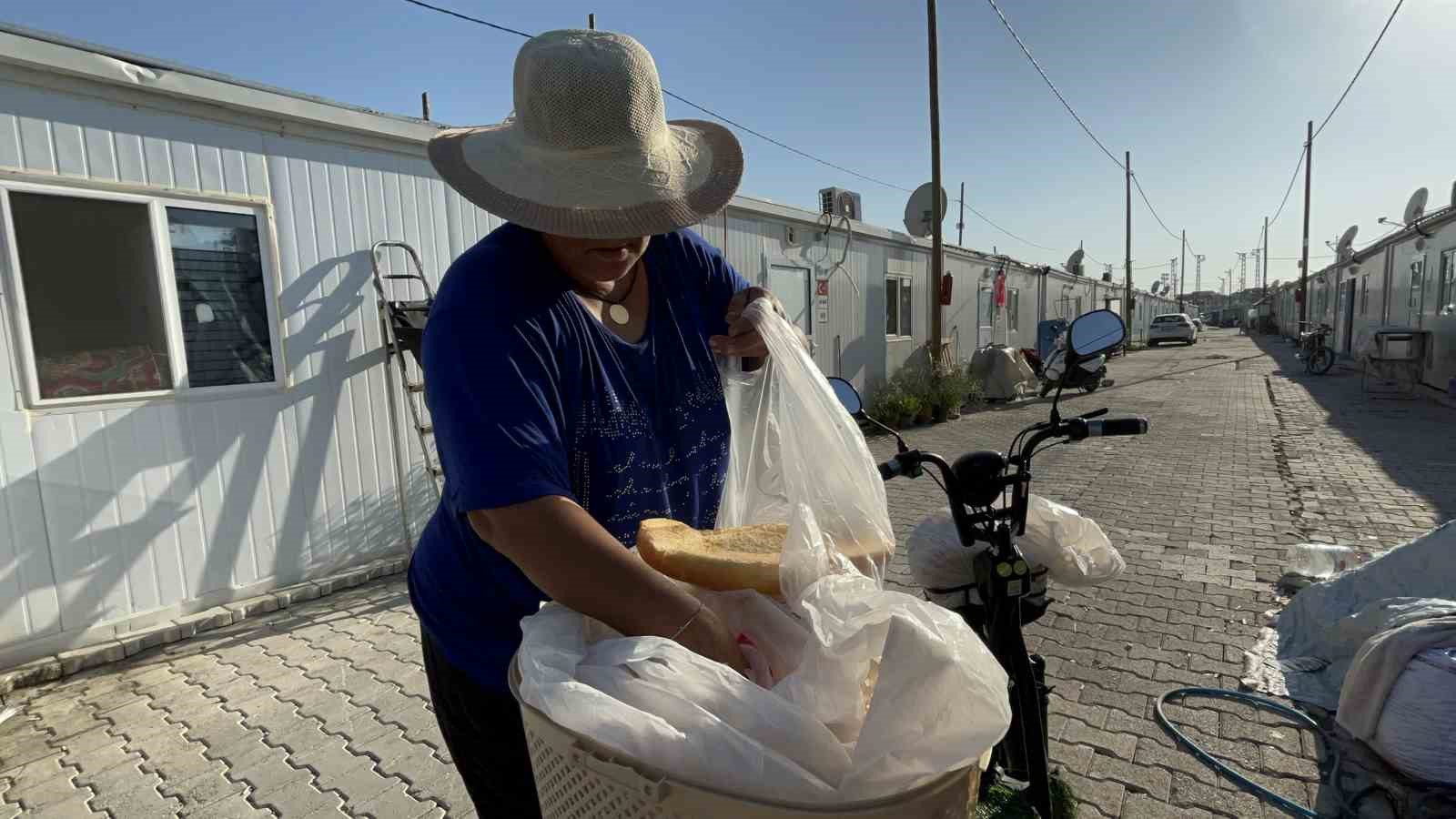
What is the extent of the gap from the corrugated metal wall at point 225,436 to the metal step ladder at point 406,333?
0.10 m

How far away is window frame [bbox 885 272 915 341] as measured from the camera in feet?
40.7

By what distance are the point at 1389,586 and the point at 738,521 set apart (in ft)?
12.3

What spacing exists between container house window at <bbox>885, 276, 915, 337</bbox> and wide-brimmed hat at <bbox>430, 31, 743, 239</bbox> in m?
11.5

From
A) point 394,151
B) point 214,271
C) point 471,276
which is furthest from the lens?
point 394,151

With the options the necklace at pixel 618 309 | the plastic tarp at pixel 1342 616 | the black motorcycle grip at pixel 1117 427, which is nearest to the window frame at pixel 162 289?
the necklace at pixel 618 309

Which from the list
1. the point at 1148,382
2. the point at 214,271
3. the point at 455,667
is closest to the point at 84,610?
the point at 214,271

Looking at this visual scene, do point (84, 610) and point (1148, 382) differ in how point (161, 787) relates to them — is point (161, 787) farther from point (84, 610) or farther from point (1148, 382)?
point (1148, 382)

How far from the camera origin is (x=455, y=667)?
1271mm

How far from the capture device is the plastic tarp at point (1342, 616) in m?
3.12

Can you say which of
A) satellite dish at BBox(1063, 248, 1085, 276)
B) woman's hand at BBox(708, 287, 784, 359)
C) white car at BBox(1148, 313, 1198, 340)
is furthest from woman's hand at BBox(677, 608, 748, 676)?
white car at BBox(1148, 313, 1198, 340)

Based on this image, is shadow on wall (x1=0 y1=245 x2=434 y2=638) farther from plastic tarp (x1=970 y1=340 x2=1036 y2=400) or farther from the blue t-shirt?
plastic tarp (x1=970 y1=340 x2=1036 y2=400)

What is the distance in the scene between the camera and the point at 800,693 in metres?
0.79

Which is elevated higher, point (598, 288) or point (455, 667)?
point (598, 288)

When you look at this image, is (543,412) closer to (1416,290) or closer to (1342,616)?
(1342,616)
